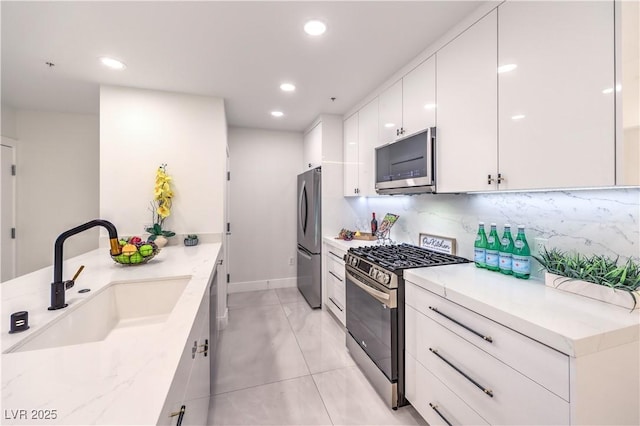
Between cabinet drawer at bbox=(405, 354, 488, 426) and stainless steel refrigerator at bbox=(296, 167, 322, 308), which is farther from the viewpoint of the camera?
stainless steel refrigerator at bbox=(296, 167, 322, 308)

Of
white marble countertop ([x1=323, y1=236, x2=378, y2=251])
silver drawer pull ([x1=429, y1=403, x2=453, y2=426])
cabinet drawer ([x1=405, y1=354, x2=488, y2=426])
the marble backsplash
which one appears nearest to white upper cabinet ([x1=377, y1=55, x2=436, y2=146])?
the marble backsplash

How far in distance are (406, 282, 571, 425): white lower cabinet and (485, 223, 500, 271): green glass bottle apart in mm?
488

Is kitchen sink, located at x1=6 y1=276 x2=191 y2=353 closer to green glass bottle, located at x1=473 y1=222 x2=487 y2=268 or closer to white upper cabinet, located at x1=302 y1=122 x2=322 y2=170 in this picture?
green glass bottle, located at x1=473 y1=222 x2=487 y2=268

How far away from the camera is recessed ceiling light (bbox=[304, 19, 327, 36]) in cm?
163

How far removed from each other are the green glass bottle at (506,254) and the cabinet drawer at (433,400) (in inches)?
Answer: 29.2

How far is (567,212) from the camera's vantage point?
140 centimetres

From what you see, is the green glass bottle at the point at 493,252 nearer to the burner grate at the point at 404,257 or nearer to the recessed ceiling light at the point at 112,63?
the burner grate at the point at 404,257

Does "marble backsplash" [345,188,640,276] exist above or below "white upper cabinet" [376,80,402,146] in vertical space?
below

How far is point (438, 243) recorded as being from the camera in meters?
2.24

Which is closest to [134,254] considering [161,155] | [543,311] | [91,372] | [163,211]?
[163,211]

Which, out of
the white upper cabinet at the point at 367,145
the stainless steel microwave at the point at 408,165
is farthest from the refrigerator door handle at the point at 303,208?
the stainless steel microwave at the point at 408,165

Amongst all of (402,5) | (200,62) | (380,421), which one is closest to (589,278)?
(380,421)

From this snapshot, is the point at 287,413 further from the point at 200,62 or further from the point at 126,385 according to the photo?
the point at 200,62

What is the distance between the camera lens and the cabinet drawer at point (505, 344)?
0.90 meters
